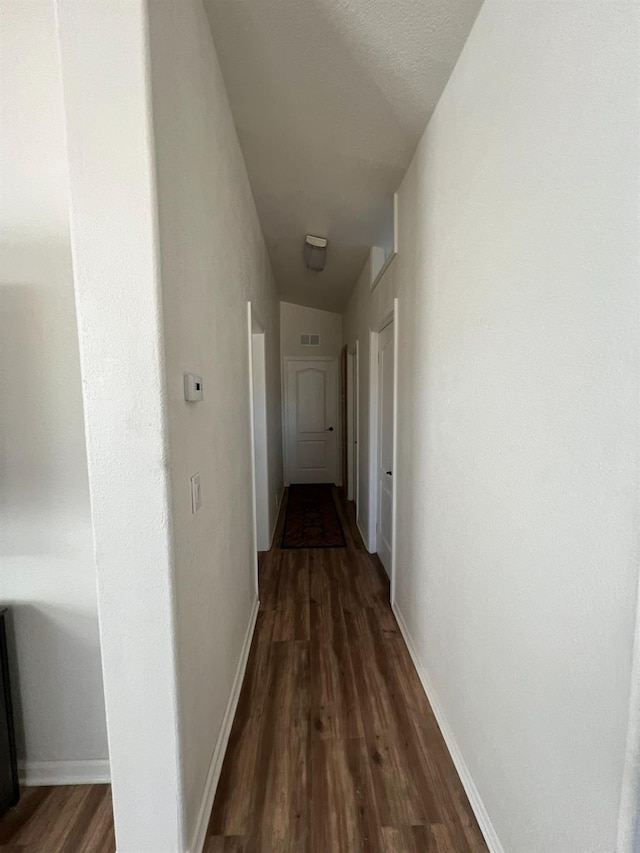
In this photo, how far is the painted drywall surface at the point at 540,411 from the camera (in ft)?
2.18

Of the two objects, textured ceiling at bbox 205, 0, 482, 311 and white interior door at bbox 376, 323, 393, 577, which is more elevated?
textured ceiling at bbox 205, 0, 482, 311

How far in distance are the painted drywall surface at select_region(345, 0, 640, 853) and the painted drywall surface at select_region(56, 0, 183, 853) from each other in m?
0.94

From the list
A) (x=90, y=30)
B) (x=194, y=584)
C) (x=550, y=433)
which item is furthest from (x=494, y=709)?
(x=90, y=30)

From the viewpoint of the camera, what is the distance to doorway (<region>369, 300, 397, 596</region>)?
2.58m

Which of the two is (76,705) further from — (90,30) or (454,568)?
(90,30)

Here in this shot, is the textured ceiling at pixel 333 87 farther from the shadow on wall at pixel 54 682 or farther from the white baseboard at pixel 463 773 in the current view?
the white baseboard at pixel 463 773

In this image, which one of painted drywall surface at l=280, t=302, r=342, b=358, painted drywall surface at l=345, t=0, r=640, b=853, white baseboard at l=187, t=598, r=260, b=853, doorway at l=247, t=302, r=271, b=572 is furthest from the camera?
painted drywall surface at l=280, t=302, r=342, b=358

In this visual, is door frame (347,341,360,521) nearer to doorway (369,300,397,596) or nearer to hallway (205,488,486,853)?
doorway (369,300,397,596)

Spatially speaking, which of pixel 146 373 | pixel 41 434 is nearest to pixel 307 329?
pixel 41 434

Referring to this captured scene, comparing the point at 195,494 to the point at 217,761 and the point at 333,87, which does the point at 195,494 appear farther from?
the point at 333,87

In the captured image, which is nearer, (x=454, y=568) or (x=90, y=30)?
(x=90, y=30)

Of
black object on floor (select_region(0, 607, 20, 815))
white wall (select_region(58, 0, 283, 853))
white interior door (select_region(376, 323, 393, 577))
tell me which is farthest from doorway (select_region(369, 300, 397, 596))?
black object on floor (select_region(0, 607, 20, 815))

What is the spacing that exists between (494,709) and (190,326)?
4.95 feet

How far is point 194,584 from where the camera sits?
112 centimetres
